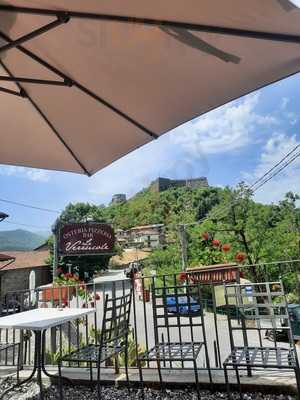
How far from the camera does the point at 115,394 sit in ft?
7.75

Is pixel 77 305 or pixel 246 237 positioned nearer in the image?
pixel 77 305

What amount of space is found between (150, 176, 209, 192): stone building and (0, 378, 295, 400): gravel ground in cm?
2690

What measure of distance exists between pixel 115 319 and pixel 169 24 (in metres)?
1.85

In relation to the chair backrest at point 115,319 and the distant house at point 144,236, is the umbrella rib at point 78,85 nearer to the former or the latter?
the chair backrest at point 115,319

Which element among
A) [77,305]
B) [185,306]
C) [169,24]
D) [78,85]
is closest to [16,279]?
[77,305]

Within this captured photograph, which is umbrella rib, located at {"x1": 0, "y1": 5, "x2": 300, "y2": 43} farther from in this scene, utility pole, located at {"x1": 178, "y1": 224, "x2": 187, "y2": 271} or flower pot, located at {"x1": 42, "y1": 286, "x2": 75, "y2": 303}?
utility pole, located at {"x1": 178, "y1": 224, "x2": 187, "y2": 271}

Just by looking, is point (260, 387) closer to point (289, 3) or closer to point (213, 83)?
point (213, 83)

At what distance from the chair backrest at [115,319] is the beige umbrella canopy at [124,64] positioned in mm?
1104

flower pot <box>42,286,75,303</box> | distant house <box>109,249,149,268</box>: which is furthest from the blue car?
distant house <box>109,249,149,268</box>

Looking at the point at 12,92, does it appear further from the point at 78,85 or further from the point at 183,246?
the point at 183,246

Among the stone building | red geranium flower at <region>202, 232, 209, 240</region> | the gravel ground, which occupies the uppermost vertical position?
the stone building

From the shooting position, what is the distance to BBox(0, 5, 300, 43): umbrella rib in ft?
4.25

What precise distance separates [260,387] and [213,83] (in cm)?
202

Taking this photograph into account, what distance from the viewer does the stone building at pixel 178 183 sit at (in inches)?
1208
